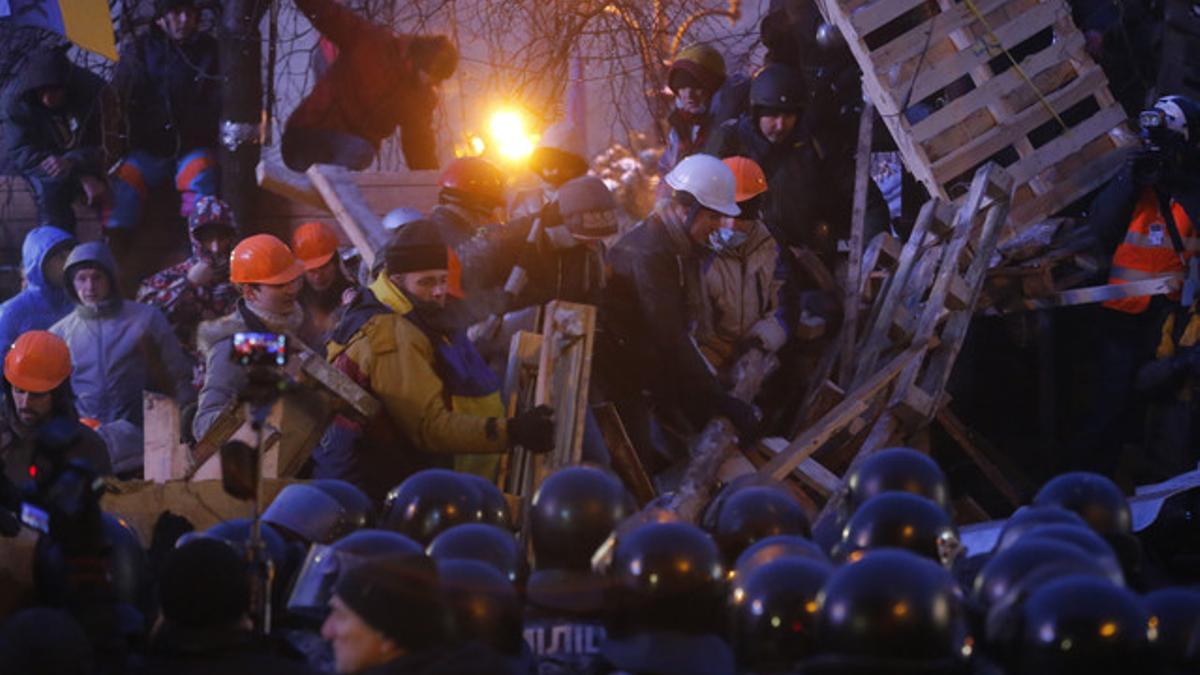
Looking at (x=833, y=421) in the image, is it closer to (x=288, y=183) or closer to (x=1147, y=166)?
(x=1147, y=166)

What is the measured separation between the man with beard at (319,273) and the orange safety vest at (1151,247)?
4728mm

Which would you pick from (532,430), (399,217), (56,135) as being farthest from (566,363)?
(56,135)

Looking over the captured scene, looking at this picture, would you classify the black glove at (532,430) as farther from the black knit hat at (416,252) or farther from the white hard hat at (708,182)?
the white hard hat at (708,182)

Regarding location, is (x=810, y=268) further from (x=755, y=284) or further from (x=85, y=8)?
(x=85, y=8)

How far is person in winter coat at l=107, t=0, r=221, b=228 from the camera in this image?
12.8m

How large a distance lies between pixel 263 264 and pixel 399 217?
6.93 ft

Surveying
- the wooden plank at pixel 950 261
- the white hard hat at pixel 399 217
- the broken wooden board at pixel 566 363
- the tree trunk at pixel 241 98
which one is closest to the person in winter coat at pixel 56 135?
the tree trunk at pixel 241 98

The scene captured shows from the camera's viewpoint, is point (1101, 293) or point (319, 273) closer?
point (319, 273)

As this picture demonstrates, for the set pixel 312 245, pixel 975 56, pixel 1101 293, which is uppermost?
pixel 975 56

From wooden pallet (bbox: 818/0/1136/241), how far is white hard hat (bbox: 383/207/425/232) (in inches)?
112

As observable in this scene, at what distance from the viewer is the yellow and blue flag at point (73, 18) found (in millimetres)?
9984

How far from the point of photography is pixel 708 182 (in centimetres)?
1027

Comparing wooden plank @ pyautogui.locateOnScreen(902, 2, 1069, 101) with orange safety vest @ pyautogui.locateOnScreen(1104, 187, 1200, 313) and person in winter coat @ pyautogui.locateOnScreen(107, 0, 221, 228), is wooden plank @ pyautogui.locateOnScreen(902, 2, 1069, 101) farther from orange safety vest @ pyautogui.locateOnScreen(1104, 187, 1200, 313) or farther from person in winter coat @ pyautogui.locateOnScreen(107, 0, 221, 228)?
person in winter coat @ pyautogui.locateOnScreen(107, 0, 221, 228)

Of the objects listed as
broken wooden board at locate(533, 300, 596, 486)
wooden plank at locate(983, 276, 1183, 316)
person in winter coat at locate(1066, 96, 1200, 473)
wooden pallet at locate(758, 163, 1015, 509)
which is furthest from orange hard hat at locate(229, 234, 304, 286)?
person in winter coat at locate(1066, 96, 1200, 473)
